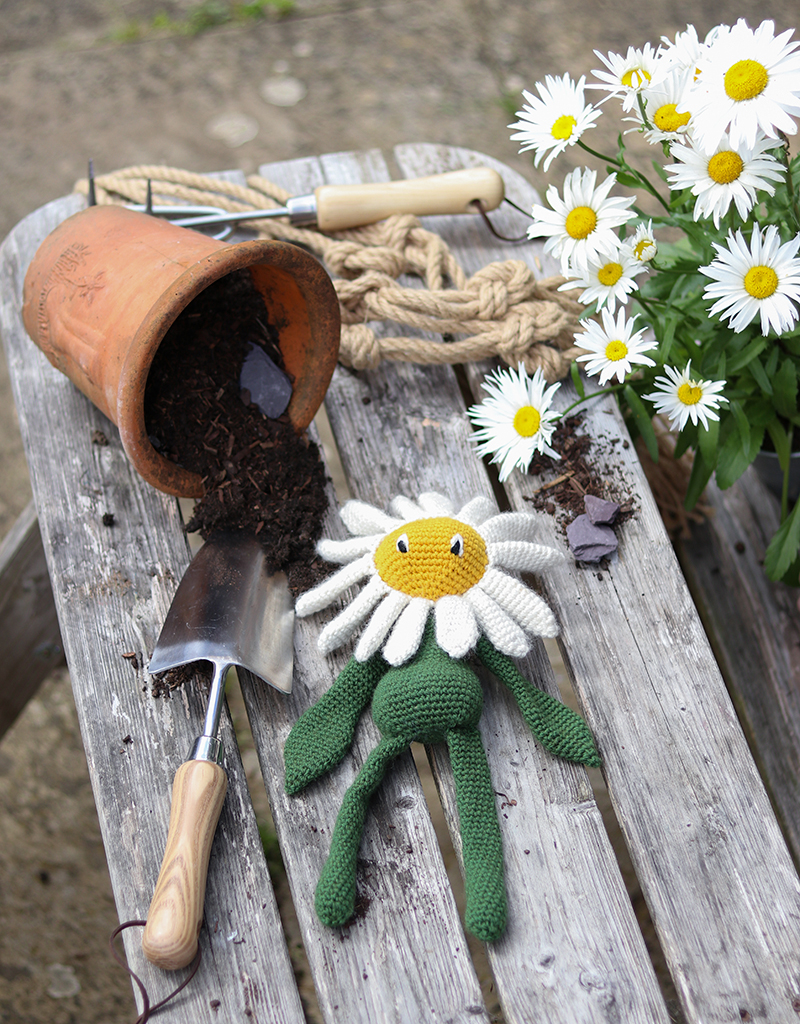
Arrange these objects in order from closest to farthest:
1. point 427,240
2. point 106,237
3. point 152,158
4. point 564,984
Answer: point 564,984 < point 106,237 < point 427,240 < point 152,158

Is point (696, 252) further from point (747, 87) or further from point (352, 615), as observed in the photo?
point (352, 615)

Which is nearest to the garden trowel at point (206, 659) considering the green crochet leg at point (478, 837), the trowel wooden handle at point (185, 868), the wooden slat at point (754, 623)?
the trowel wooden handle at point (185, 868)

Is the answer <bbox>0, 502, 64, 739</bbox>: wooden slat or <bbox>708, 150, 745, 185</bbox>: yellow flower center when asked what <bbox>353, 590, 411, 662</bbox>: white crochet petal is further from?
<bbox>0, 502, 64, 739</bbox>: wooden slat

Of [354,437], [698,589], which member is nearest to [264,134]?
[354,437]

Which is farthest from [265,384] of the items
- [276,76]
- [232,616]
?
[276,76]

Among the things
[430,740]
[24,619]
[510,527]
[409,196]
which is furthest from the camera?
[24,619]

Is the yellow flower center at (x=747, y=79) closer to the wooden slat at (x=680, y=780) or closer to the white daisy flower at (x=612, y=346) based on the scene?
the white daisy flower at (x=612, y=346)

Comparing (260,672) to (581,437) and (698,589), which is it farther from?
(698,589)
